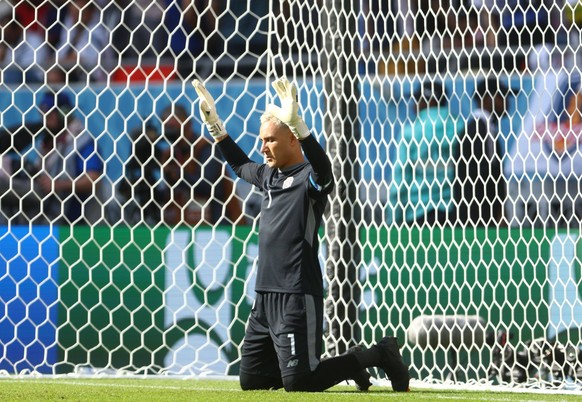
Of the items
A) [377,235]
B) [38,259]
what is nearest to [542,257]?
[377,235]

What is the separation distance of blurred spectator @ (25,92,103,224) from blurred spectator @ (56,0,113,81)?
535 mm

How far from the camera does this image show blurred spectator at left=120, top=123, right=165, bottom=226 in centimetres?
739

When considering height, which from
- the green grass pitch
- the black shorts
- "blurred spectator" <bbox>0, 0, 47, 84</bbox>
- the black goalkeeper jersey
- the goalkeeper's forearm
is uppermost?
"blurred spectator" <bbox>0, 0, 47, 84</bbox>

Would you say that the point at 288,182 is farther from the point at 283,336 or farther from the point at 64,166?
the point at 64,166

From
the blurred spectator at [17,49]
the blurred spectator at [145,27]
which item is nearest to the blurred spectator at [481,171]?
→ the blurred spectator at [145,27]

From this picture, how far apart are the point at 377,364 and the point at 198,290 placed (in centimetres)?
203

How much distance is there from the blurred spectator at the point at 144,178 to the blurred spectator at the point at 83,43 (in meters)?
0.67

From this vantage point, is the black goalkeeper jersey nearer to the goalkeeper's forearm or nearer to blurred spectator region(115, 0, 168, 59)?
the goalkeeper's forearm

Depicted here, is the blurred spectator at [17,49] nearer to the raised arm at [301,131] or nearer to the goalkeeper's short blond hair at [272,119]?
the goalkeeper's short blond hair at [272,119]

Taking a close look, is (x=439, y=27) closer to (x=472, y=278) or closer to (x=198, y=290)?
(x=472, y=278)

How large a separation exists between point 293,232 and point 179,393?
0.79m

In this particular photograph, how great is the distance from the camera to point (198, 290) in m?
6.19

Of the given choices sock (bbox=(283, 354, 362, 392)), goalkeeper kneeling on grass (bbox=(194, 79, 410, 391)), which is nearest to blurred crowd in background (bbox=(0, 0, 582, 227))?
goalkeeper kneeling on grass (bbox=(194, 79, 410, 391))

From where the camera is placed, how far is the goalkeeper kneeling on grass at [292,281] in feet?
13.6
